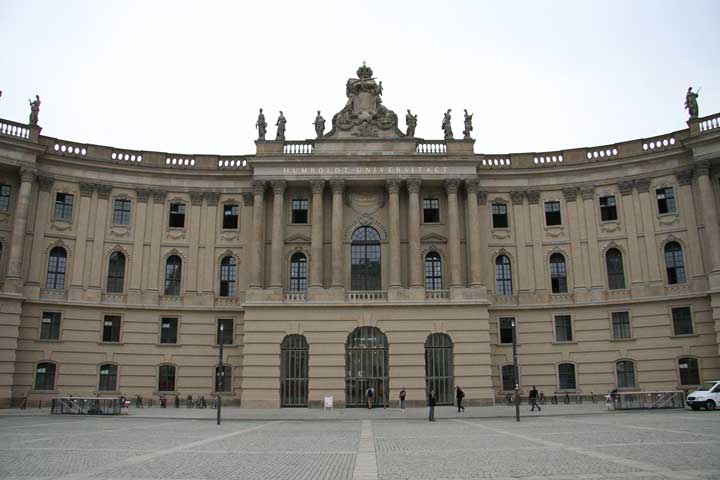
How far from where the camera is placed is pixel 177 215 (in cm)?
5350

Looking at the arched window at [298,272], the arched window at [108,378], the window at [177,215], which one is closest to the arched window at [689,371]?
the arched window at [298,272]

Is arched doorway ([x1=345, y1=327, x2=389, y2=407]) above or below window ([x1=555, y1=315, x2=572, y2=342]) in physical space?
below

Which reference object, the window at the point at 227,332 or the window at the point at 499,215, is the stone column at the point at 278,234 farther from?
the window at the point at 499,215

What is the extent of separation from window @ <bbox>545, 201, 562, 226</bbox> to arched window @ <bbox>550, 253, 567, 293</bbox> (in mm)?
2752

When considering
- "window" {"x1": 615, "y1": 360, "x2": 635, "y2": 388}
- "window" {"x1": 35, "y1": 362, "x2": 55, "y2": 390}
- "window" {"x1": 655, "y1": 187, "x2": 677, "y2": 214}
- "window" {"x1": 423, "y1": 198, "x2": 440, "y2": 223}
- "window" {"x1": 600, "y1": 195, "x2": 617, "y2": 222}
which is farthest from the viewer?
"window" {"x1": 423, "y1": 198, "x2": 440, "y2": 223}

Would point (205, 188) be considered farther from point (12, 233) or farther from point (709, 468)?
point (709, 468)

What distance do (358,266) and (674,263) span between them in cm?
2455

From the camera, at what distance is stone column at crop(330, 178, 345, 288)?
49.2 m

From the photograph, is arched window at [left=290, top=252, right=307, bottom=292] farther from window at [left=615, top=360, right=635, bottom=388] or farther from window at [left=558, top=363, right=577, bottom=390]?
window at [left=615, top=360, right=635, bottom=388]

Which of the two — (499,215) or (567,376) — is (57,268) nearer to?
(499,215)

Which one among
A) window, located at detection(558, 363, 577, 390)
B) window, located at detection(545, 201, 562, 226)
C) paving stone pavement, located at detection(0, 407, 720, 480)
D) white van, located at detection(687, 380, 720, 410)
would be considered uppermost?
window, located at detection(545, 201, 562, 226)

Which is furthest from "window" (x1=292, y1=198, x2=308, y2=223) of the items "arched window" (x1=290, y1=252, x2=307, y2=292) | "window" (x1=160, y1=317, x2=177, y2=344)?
"window" (x1=160, y1=317, x2=177, y2=344)

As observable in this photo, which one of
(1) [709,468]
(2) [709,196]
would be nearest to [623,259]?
(2) [709,196]

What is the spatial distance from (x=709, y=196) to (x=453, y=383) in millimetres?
23623
